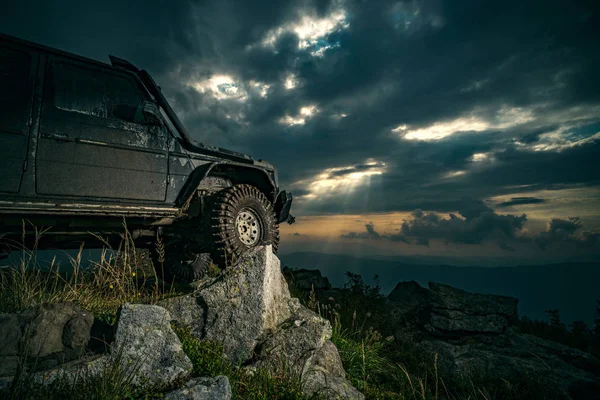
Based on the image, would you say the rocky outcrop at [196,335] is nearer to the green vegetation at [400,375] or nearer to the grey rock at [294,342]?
the grey rock at [294,342]

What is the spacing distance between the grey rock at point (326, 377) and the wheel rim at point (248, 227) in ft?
6.80

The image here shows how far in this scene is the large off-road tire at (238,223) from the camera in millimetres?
4496

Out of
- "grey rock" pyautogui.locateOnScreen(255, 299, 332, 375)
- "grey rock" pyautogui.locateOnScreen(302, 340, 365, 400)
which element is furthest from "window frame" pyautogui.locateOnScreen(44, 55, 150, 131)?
"grey rock" pyautogui.locateOnScreen(302, 340, 365, 400)

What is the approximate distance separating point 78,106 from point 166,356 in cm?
320

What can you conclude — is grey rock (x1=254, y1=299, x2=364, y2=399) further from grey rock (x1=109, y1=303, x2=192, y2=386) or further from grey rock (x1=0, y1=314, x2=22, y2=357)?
grey rock (x1=0, y1=314, x2=22, y2=357)

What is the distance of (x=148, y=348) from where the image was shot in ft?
7.64

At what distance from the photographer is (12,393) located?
1516 millimetres

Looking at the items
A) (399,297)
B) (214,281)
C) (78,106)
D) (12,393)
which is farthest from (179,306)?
(399,297)

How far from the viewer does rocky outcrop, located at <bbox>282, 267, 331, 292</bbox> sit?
25.6 ft

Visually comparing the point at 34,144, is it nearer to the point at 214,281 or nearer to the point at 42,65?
the point at 42,65

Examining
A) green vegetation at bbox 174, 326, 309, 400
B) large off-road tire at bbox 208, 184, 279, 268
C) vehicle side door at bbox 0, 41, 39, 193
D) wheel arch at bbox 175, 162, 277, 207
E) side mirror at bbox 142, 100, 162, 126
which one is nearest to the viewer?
green vegetation at bbox 174, 326, 309, 400

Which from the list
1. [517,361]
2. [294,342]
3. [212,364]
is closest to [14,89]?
[212,364]

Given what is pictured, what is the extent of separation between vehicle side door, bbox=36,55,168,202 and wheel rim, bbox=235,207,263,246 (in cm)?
112

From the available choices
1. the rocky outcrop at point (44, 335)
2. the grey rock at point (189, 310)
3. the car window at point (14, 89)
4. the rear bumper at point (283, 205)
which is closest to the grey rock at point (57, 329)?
the rocky outcrop at point (44, 335)
